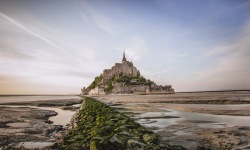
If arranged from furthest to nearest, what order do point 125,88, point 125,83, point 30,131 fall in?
point 125,83 → point 125,88 → point 30,131

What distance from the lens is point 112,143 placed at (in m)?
5.67

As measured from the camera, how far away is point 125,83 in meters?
156

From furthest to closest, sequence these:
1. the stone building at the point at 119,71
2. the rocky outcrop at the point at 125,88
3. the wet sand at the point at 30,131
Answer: the stone building at the point at 119,71
the rocky outcrop at the point at 125,88
the wet sand at the point at 30,131

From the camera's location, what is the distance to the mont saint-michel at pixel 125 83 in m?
156

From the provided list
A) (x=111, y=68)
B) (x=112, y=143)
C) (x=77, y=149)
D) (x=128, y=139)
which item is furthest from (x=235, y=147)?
(x=111, y=68)

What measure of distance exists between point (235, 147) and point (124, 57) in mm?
176840

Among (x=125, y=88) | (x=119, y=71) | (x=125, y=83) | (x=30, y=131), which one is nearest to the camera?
(x=30, y=131)

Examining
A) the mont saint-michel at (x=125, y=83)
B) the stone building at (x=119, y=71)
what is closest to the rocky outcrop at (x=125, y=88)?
the mont saint-michel at (x=125, y=83)

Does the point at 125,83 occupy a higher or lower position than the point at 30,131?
higher

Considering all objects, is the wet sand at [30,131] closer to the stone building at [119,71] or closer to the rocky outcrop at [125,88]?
the rocky outcrop at [125,88]

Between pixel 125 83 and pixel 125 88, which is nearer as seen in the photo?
pixel 125 88

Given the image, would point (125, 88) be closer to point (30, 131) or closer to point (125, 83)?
point (125, 83)

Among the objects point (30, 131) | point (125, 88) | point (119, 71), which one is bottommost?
point (30, 131)

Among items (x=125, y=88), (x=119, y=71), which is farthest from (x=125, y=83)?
(x=119, y=71)
